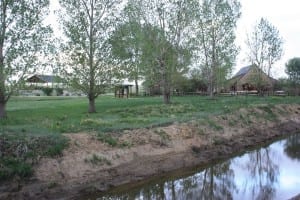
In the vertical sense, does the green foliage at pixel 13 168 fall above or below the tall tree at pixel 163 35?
below

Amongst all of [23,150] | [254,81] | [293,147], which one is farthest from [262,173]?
[254,81]

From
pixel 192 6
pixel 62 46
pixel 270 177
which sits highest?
pixel 192 6

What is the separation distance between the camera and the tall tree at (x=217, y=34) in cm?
4234

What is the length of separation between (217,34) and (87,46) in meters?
21.8

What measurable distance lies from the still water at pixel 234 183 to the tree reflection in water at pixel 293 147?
1.77 ft

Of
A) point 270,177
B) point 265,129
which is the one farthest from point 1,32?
point 265,129

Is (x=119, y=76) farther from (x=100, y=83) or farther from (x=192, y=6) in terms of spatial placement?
(x=192, y=6)

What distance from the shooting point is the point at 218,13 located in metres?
42.6

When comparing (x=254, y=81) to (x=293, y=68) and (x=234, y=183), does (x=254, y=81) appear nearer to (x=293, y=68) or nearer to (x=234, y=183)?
(x=293, y=68)

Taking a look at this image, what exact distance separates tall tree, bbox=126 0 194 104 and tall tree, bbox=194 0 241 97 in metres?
6.82

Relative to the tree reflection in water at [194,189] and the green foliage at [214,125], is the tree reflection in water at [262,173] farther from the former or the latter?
the green foliage at [214,125]

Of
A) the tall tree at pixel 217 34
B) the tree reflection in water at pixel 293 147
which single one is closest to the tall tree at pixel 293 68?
the tall tree at pixel 217 34

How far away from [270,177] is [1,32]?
15.3 m

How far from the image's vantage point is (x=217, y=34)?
43.0m
